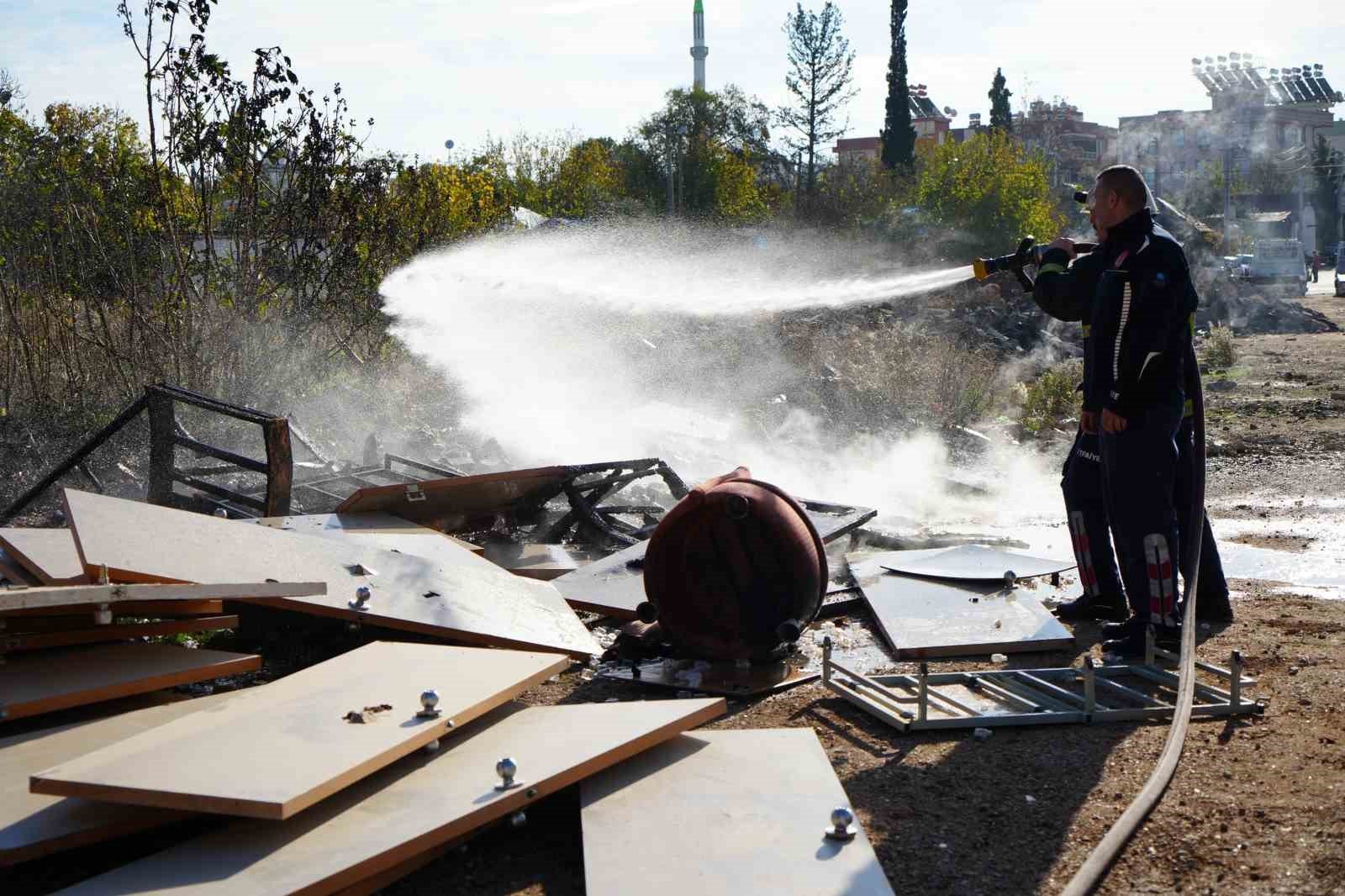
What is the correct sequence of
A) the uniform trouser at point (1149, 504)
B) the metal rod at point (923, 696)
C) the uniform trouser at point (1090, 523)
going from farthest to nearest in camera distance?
the uniform trouser at point (1090, 523) < the uniform trouser at point (1149, 504) < the metal rod at point (923, 696)

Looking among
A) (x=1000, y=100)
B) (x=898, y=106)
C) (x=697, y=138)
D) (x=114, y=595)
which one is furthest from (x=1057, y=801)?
(x=1000, y=100)

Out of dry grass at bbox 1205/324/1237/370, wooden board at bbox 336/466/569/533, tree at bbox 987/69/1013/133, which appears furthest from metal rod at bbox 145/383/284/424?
tree at bbox 987/69/1013/133

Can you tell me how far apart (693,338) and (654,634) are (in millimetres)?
9816

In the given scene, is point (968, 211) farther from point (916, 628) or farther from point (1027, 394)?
point (916, 628)

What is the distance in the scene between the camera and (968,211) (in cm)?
2895

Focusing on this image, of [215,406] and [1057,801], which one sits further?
[215,406]

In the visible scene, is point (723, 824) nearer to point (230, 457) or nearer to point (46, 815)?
point (46, 815)

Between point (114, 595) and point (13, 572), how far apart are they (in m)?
1.15

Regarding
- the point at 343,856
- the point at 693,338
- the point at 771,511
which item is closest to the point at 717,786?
the point at 343,856

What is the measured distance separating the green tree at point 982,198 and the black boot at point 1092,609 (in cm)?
2370

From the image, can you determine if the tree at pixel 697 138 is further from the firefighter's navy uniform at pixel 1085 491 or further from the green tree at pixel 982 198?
the firefighter's navy uniform at pixel 1085 491

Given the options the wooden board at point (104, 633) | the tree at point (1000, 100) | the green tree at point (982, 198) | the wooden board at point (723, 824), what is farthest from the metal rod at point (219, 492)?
the tree at point (1000, 100)

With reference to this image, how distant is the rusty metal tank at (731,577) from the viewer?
512 centimetres

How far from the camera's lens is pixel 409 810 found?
10.4ft
